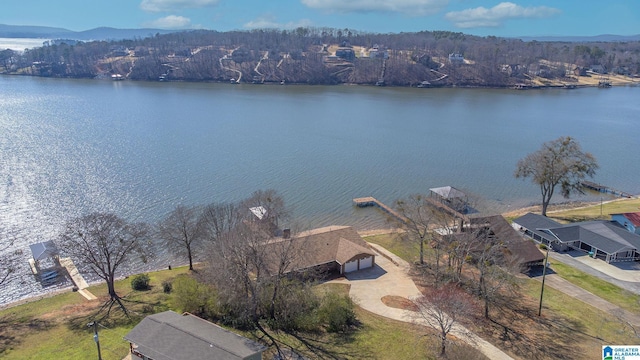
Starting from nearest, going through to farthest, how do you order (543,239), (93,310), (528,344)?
(528,344), (93,310), (543,239)

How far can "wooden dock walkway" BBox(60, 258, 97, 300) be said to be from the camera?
3262 cm

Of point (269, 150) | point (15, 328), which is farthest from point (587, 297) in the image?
point (269, 150)

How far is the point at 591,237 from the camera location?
39312mm

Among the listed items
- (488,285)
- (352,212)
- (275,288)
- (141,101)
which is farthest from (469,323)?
(141,101)

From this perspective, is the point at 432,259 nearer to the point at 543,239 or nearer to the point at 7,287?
the point at 543,239

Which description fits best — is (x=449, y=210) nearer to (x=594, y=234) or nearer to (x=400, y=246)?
(x=400, y=246)

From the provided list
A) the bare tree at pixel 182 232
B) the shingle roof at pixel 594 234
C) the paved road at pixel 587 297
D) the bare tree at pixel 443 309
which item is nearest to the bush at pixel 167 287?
the bare tree at pixel 182 232

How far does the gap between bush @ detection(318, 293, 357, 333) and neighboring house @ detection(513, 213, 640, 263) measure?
23563 millimetres

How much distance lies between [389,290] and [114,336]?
19521mm

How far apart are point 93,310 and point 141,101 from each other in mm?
105411

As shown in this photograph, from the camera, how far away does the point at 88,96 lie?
427 ft

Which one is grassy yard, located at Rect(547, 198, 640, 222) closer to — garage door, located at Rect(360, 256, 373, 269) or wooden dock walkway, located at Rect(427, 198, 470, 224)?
wooden dock walkway, located at Rect(427, 198, 470, 224)

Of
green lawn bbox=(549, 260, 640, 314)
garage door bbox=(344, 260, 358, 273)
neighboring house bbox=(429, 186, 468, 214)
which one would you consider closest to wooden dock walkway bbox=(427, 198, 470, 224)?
neighboring house bbox=(429, 186, 468, 214)

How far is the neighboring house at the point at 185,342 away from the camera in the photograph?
21234 mm
